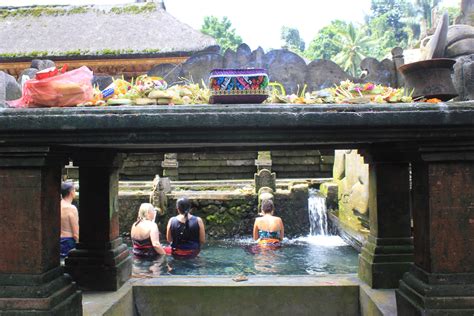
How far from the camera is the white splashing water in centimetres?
1045

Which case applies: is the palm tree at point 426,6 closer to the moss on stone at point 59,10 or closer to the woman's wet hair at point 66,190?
the moss on stone at point 59,10

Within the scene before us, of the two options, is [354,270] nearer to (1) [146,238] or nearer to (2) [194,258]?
(2) [194,258]

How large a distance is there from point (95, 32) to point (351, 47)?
1359 inches

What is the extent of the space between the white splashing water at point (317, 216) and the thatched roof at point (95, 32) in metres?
9.62

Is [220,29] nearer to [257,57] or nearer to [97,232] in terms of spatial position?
[257,57]

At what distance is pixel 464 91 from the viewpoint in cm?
298

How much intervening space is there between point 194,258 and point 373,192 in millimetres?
3825

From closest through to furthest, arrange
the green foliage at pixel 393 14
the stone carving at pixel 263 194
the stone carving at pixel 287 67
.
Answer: the stone carving at pixel 263 194 < the stone carving at pixel 287 67 < the green foliage at pixel 393 14

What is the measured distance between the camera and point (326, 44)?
5566 centimetres

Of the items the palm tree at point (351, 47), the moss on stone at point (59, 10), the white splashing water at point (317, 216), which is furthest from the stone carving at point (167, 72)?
the palm tree at point (351, 47)

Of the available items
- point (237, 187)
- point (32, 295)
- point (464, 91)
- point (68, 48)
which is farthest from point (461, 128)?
point (68, 48)

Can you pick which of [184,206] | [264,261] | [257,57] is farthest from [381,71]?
[184,206]

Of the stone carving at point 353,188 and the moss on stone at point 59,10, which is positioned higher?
the moss on stone at point 59,10

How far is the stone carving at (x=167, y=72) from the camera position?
14.2 metres
